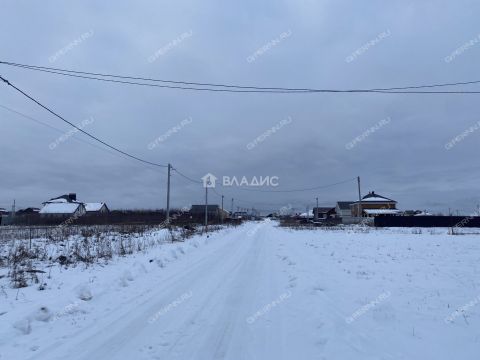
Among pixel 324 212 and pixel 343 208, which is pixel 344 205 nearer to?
pixel 343 208

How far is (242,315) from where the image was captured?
23.0ft

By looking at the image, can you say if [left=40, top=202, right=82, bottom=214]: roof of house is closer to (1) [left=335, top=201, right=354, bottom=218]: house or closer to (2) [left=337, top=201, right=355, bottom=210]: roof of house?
(1) [left=335, top=201, right=354, bottom=218]: house

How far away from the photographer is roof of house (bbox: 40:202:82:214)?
86.8 metres

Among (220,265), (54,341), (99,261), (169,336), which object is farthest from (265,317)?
(99,261)

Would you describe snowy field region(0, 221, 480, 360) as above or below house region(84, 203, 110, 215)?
below

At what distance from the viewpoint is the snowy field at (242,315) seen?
206 inches

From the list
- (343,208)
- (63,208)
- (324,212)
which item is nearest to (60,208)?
(63,208)

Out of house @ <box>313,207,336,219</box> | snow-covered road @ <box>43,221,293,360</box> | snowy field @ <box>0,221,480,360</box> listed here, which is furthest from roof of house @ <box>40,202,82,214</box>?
snow-covered road @ <box>43,221,293,360</box>

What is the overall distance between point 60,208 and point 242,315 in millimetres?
91564

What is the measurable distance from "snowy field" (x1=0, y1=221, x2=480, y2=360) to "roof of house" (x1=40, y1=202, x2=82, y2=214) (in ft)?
271

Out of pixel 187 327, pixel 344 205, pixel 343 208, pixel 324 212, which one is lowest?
pixel 187 327

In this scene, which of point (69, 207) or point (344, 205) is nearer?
point (69, 207)

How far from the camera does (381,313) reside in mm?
6789

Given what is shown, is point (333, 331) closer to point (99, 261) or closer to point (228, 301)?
point (228, 301)
